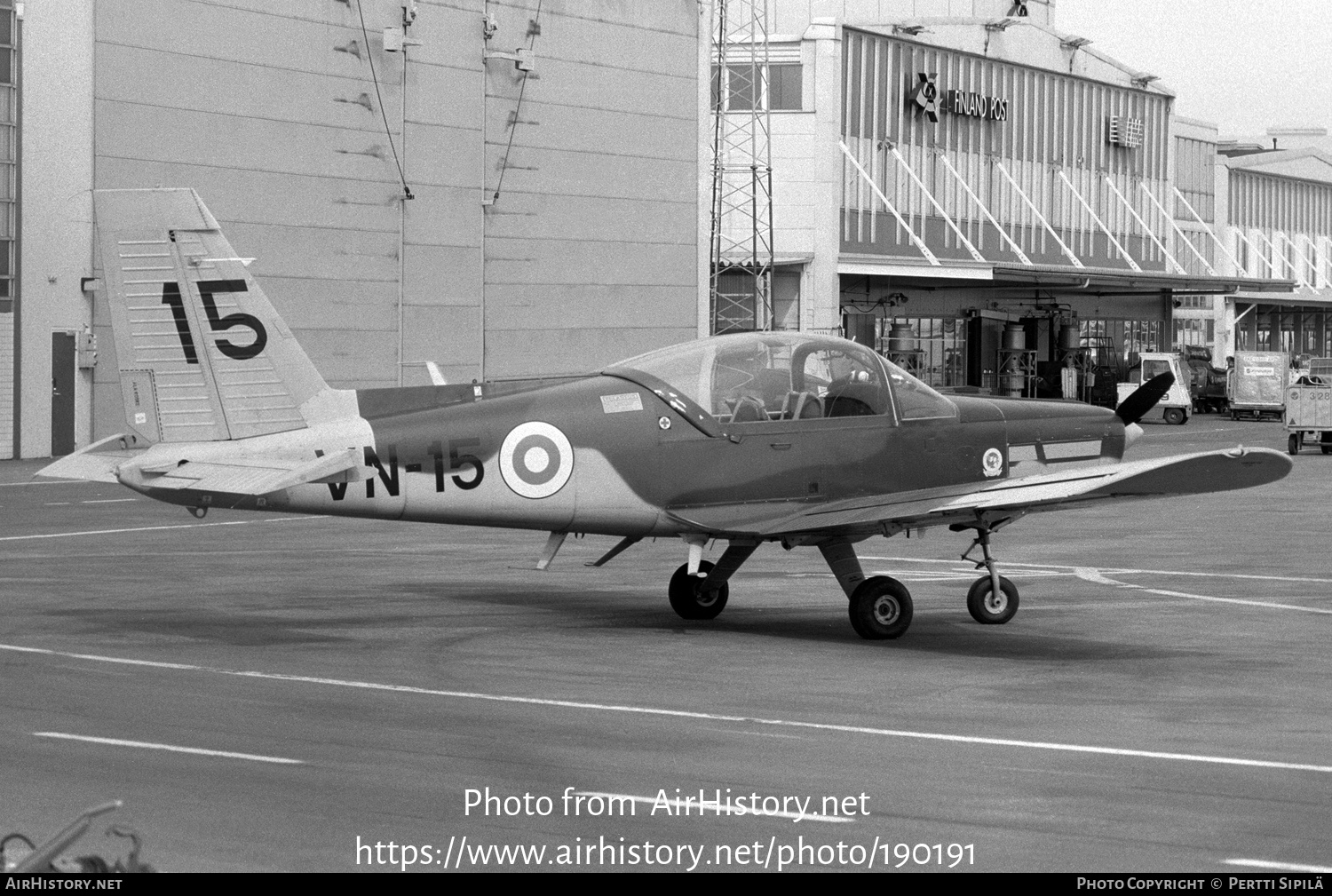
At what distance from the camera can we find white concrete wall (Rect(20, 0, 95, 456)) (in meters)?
40.1

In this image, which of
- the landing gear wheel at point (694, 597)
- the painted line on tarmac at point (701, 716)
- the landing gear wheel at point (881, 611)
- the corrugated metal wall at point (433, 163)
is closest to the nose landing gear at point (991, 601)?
the landing gear wheel at point (881, 611)

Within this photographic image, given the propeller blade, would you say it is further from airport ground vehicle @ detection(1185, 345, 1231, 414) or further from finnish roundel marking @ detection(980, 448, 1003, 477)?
airport ground vehicle @ detection(1185, 345, 1231, 414)

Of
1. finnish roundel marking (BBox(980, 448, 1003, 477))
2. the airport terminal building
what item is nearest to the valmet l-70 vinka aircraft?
finnish roundel marking (BBox(980, 448, 1003, 477))

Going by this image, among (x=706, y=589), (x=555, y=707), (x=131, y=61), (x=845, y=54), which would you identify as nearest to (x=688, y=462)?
(x=706, y=589)

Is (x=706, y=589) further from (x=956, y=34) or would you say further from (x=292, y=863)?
(x=956, y=34)

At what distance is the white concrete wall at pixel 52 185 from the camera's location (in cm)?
4009

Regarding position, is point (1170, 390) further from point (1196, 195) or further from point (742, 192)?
point (1196, 195)

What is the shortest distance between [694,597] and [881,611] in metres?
1.81

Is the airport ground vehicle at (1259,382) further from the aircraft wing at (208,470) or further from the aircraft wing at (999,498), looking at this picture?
the aircraft wing at (208,470)

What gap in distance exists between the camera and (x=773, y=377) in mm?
13773

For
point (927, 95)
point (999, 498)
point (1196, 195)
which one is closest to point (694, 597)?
point (999, 498)

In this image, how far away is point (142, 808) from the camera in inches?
301

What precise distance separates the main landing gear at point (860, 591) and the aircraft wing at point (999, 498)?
0.29 metres

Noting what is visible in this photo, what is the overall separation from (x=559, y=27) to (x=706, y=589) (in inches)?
1555
